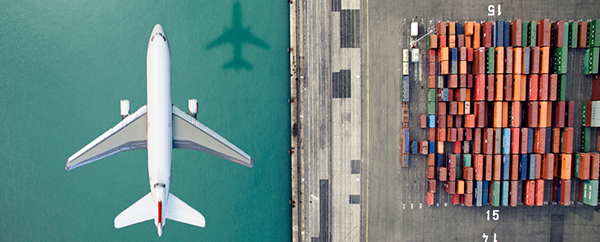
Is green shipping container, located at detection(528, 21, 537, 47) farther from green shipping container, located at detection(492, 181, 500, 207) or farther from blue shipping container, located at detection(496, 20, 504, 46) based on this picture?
green shipping container, located at detection(492, 181, 500, 207)

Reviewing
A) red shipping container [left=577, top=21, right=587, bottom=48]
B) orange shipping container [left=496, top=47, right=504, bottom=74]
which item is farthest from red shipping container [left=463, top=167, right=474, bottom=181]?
red shipping container [left=577, top=21, right=587, bottom=48]

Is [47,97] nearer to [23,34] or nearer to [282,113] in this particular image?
[23,34]

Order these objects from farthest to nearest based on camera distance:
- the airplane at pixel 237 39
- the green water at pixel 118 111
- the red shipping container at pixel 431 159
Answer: the airplane at pixel 237 39
the green water at pixel 118 111
the red shipping container at pixel 431 159

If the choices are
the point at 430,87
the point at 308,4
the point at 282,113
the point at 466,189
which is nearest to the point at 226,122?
the point at 282,113

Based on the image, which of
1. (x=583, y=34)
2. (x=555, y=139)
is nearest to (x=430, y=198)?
(x=555, y=139)

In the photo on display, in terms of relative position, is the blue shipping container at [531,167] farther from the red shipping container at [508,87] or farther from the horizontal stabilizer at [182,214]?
the horizontal stabilizer at [182,214]

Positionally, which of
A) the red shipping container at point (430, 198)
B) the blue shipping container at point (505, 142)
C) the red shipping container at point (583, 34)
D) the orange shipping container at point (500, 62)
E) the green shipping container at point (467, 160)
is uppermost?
the red shipping container at point (583, 34)

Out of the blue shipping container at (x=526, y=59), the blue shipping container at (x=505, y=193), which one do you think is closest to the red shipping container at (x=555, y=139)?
the blue shipping container at (x=505, y=193)
